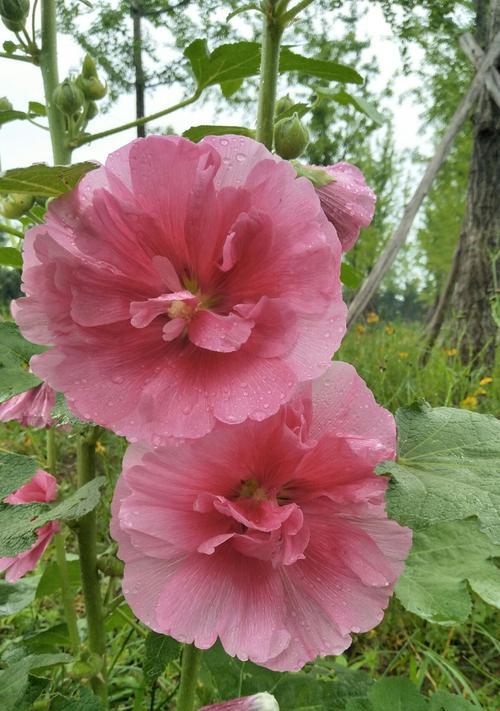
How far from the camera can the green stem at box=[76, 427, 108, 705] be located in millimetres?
730

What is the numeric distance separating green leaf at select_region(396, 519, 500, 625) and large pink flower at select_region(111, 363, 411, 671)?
0.28 meters

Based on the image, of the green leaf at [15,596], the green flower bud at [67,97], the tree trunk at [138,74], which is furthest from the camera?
the tree trunk at [138,74]

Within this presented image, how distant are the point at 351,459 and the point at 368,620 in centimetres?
15

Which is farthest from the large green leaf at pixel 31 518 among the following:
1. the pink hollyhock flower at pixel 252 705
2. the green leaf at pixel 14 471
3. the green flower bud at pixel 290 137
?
the green flower bud at pixel 290 137

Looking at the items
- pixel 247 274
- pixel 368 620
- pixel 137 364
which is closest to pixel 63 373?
pixel 137 364

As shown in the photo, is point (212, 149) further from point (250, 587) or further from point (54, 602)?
point (54, 602)

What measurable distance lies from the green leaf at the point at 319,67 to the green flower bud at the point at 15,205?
0.35 m

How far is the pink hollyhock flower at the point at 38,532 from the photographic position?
0.81 meters

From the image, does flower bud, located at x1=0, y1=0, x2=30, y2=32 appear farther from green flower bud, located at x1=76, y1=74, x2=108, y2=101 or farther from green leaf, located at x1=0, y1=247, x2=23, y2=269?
green leaf, located at x1=0, y1=247, x2=23, y2=269

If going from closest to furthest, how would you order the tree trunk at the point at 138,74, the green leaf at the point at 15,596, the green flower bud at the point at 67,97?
the green flower bud at the point at 67,97, the green leaf at the point at 15,596, the tree trunk at the point at 138,74

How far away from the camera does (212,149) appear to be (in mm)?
470

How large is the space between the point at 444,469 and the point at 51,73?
0.59 metres

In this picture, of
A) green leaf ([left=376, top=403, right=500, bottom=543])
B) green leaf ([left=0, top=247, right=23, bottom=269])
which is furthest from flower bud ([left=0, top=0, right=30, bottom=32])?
green leaf ([left=376, top=403, right=500, bottom=543])

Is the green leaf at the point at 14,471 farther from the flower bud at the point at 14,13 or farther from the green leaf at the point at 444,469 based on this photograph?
the flower bud at the point at 14,13
